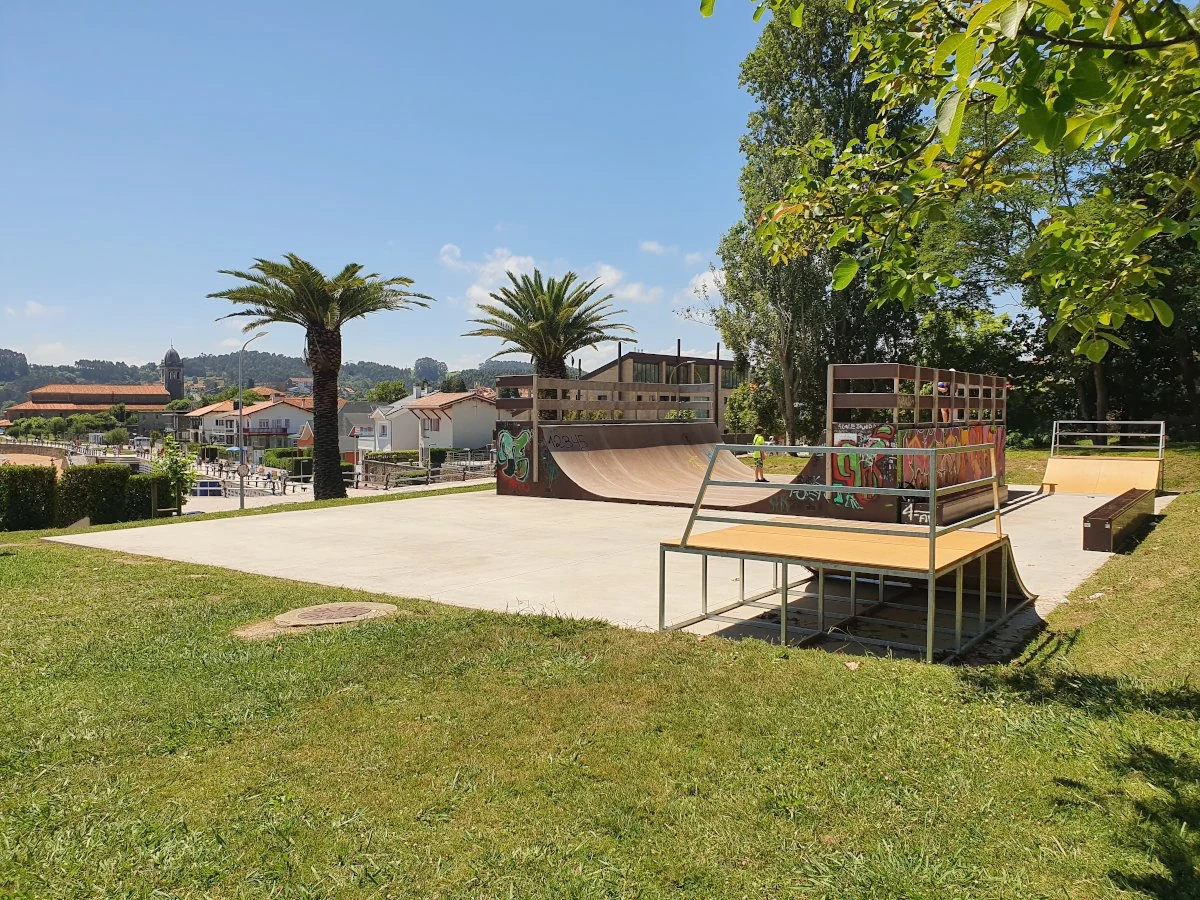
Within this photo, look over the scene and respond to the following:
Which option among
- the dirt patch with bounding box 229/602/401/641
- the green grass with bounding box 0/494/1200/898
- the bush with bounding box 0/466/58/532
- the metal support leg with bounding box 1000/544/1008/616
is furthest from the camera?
the bush with bounding box 0/466/58/532

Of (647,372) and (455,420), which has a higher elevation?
(647,372)

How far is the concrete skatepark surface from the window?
32.9 ft

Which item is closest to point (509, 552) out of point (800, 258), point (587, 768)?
point (587, 768)

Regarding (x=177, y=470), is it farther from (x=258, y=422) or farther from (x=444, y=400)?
(x=258, y=422)

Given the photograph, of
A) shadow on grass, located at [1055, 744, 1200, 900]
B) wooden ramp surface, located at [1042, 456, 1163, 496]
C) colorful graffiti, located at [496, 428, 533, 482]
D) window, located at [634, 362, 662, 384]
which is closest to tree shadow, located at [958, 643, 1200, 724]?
shadow on grass, located at [1055, 744, 1200, 900]

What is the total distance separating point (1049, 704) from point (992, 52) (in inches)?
127

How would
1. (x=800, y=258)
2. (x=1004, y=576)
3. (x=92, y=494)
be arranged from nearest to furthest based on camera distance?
(x=1004, y=576)
(x=92, y=494)
(x=800, y=258)

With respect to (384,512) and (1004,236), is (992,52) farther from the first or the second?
(1004,236)

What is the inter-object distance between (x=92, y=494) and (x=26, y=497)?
1605 millimetres

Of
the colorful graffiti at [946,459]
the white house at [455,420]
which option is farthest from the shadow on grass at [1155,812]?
the white house at [455,420]

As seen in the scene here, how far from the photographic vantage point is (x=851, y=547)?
5945mm

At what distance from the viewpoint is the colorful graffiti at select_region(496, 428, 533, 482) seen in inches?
763

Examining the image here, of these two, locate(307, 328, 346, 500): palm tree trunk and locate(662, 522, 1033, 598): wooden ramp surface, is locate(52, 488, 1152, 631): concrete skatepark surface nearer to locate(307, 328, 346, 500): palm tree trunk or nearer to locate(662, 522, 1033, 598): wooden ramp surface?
locate(662, 522, 1033, 598): wooden ramp surface

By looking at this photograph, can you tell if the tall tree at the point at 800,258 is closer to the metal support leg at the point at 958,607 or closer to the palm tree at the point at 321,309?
the palm tree at the point at 321,309
